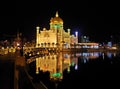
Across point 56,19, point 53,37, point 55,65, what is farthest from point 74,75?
point 56,19

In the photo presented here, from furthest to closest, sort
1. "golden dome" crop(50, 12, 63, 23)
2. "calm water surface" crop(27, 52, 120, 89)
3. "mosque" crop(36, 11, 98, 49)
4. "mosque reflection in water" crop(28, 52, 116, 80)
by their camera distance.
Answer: "golden dome" crop(50, 12, 63, 23)
"mosque" crop(36, 11, 98, 49)
"mosque reflection in water" crop(28, 52, 116, 80)
"calm water surface" crop(27, 52, 120, 89)

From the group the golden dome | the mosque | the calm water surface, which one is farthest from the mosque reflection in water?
the golden dome

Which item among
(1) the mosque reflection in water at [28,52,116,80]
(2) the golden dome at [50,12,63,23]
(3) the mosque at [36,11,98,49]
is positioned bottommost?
(1) the mosque reflection in water at [28,52,116,80]

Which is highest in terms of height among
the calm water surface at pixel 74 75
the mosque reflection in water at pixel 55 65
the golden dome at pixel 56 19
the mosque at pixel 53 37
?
the golden dome at pixel 56 19

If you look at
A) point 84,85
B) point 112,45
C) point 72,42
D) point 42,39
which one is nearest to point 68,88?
point 84,85

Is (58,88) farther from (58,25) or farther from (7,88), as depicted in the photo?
(58,25)

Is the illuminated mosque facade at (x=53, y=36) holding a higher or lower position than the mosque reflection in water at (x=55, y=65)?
higher

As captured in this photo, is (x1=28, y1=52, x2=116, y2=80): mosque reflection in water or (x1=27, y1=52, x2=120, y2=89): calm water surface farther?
(x1=28, y1=52, x2=116, y2=80): mosque reflection in water

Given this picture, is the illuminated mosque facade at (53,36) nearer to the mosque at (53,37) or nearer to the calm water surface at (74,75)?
the mosque at (53,37)

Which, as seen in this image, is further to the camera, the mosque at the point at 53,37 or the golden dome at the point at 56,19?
the golden dome at the point at 56,19

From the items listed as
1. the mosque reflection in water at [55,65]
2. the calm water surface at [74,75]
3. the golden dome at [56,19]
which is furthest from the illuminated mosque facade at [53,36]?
the calm water surface at [74,75]

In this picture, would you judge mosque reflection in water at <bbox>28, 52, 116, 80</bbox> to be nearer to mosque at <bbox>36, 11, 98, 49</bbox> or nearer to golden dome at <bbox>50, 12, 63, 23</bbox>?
mosque at <bbox>36, 11, 98, 49</bbox>

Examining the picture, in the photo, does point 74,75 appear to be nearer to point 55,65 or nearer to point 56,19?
point 55,65

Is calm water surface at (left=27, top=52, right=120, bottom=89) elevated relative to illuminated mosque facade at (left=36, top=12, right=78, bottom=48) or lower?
lower
